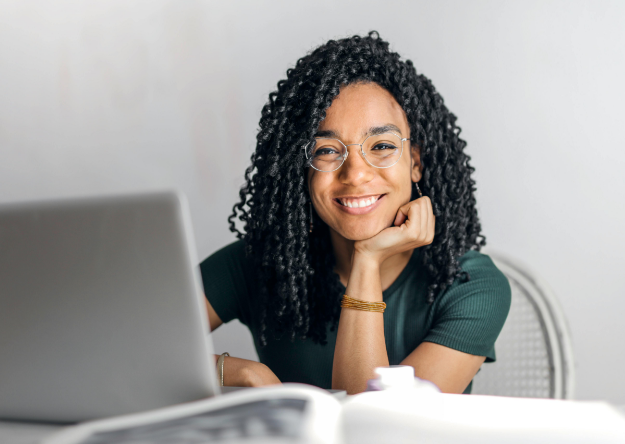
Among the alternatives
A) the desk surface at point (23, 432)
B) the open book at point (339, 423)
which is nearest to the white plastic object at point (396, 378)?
the open book at point (339, 423)

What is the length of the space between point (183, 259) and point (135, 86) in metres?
1.89

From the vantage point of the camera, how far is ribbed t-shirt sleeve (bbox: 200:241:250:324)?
1.40 m

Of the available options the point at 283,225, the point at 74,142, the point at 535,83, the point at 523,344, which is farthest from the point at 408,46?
the point at 74,142

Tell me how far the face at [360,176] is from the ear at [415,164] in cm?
3

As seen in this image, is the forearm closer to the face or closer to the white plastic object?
the face

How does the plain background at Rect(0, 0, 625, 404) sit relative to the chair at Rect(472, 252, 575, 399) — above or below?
above

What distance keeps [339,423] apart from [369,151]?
838 mm

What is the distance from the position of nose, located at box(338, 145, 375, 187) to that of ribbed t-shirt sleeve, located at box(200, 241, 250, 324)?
403 millimetres

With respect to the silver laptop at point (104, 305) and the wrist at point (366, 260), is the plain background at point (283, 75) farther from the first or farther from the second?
the silver laptop at point (104, 305)

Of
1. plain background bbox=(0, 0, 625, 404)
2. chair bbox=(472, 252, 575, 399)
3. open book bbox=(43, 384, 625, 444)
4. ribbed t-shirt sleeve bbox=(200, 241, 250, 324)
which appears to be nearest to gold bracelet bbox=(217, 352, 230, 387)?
ribbed t-shirt sleeve bbox=(200, 241, 250, 324)

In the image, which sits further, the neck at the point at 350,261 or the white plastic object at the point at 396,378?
the neck at the point at 350,261

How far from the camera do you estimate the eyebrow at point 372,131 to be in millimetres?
1166

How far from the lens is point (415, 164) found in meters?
1.30

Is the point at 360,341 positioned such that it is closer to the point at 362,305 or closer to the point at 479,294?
the point at 362,305
